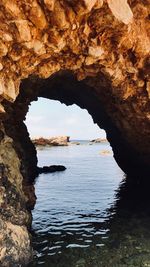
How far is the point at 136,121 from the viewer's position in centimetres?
2408

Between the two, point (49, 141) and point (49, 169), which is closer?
point (49, 169)

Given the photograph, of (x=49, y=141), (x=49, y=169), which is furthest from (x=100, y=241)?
(x=49, y=141)

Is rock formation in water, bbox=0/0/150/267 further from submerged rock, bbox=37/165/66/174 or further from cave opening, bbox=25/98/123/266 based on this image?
submerged rock, bbox=37/165/66/174

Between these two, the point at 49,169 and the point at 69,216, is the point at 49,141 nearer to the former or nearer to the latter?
the point at 49,169

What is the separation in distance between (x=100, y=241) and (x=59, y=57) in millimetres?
10429

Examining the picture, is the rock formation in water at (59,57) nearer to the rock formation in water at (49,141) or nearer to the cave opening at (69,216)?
the cave opening at (69,216)

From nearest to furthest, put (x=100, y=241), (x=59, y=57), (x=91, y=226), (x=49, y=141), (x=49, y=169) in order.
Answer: (x=59, y=57) < (x=100, y=241) < (x=91, y=226) < (x=49, y=169) < (x=49, y=141)

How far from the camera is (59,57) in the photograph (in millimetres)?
16578

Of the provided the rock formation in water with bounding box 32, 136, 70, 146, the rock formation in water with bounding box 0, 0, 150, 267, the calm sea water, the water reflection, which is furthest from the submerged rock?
the rock formation in water with bounding box 32, 136, 70, 146

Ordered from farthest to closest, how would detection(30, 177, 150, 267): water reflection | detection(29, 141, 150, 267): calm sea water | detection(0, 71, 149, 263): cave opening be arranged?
1. detection(29, 141, 150, 267): calm sea water
2. detection(30, 177, 150, 267): water reflection
3. detection(0, 71, 149, 263): cave opening

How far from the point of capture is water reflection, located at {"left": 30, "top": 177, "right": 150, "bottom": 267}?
51.4 ft

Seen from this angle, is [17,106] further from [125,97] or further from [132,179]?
[132,179]

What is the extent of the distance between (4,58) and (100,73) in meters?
6.61

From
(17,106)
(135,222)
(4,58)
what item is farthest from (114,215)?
(4,58)
